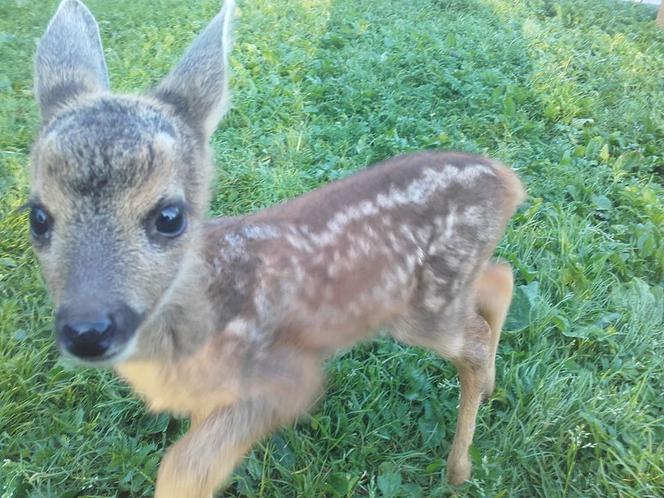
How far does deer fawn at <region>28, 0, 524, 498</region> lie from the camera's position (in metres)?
2.04

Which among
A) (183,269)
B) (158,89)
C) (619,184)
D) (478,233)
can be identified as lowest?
(619,184)

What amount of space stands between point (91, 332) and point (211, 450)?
26.3 inches

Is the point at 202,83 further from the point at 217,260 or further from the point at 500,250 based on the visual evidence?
the point at 500,250

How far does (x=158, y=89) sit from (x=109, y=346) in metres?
1.19

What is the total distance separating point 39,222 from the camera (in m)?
2.13

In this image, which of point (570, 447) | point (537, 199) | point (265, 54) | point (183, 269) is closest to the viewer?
point (183, 269)

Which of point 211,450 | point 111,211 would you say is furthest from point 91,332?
point 211,450

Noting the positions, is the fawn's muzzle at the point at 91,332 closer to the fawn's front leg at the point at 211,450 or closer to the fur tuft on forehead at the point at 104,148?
the fur tuft on forehead at the point at 104,148

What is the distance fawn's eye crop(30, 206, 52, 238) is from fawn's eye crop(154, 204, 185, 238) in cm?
32

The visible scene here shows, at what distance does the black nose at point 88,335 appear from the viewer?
184cm

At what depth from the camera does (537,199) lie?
13.9 feet

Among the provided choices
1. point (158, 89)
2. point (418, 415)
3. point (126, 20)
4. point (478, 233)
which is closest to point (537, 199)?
point (478, 233)

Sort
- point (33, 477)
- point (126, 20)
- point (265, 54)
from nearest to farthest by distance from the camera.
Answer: point (33, 477), point (265, 54), point (126, 20)

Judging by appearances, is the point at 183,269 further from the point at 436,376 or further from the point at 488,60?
the point at 488,60
